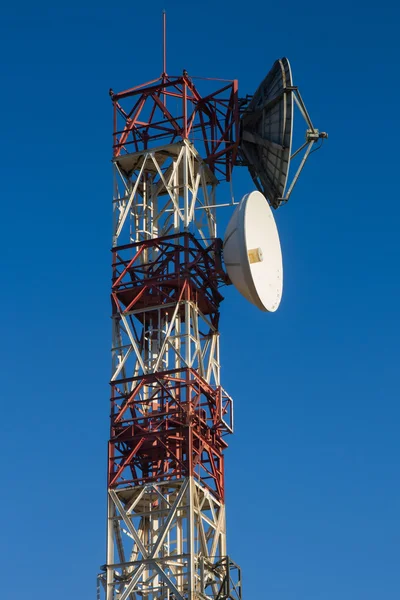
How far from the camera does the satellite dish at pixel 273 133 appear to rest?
88875mm

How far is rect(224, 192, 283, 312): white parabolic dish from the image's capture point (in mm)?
87625

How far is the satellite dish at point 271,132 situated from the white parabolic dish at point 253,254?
6.86 ft

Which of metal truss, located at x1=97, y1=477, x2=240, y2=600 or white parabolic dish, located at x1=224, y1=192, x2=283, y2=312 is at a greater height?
white parabolic dish, located at x1=224, y1=192, x2=283, y2=312

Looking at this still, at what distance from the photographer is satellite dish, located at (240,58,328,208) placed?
88875mm

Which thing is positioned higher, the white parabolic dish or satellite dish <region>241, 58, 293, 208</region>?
satellite dish <region>241, 58, 293, 208</region>

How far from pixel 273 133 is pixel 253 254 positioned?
716 cm

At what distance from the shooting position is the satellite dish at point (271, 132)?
292 ft

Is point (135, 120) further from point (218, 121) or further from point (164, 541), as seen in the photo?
point (164, 541)

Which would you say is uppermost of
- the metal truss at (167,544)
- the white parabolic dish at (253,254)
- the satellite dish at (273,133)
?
the satellite dish at (273,133)

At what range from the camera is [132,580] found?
81.5 m

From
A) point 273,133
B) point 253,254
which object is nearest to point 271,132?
point 273,133

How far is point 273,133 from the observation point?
3578 inches

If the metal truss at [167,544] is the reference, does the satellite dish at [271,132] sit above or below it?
above

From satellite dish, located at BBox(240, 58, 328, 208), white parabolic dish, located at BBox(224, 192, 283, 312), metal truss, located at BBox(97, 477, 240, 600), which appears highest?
satellite dish, located at BBox(240, 58, 328, 208)
